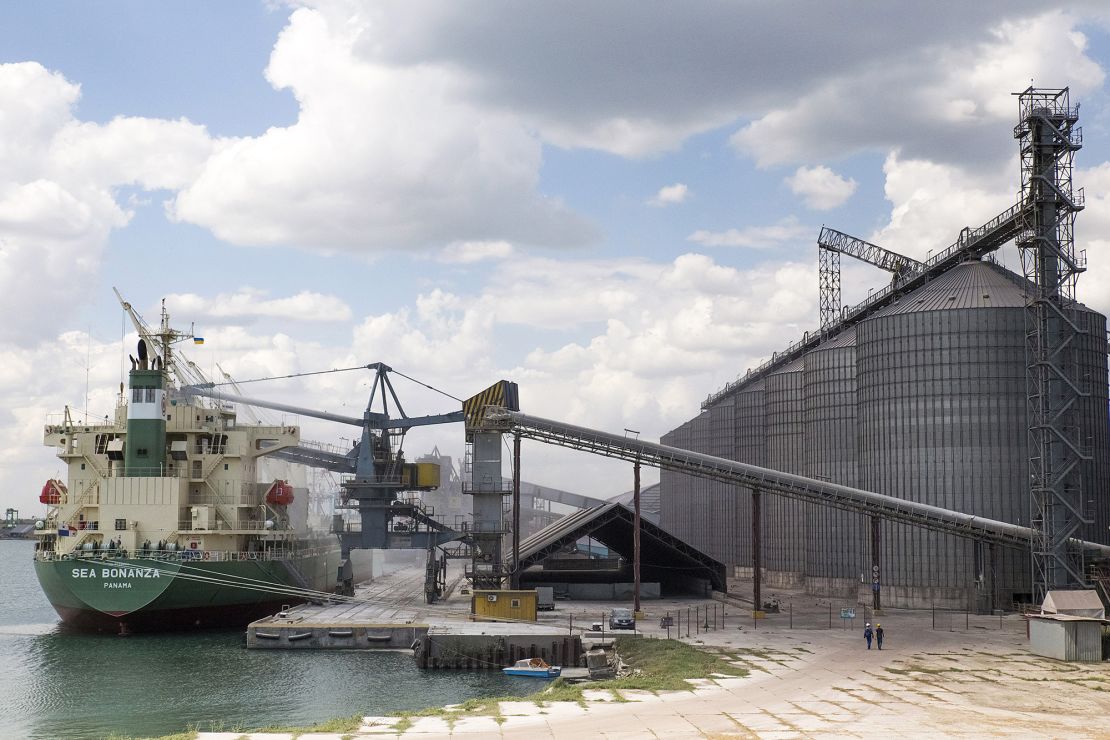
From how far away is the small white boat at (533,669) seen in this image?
190ft

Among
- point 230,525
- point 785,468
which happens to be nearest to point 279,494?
point 230,525

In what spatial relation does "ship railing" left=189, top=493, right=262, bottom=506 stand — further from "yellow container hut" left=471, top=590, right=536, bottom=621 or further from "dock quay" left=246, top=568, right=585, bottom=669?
"yellow container hut" left=471, top=590, right=536, bottom=621

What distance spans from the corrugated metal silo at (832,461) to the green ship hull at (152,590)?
52.4 m

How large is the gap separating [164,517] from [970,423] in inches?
2362

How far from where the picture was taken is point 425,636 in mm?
61812

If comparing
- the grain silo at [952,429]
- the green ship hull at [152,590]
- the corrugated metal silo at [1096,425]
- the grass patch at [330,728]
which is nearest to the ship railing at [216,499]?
the green ship hull at [152,590]

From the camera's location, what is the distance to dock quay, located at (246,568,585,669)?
61219mm

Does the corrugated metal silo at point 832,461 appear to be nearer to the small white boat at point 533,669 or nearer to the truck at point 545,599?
the truck at point 545,599

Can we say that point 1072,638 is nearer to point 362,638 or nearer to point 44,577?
point 362,638

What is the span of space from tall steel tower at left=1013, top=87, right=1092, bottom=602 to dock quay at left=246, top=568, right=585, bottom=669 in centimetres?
3110

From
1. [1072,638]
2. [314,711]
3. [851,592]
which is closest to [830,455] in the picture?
[851,592]

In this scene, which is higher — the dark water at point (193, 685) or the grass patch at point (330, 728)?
the grass patch at point (330, 728)

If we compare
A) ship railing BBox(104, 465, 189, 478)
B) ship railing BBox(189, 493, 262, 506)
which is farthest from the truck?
ship railing BBox(104, 465, 189, 478)

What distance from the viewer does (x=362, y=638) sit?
66062mm
